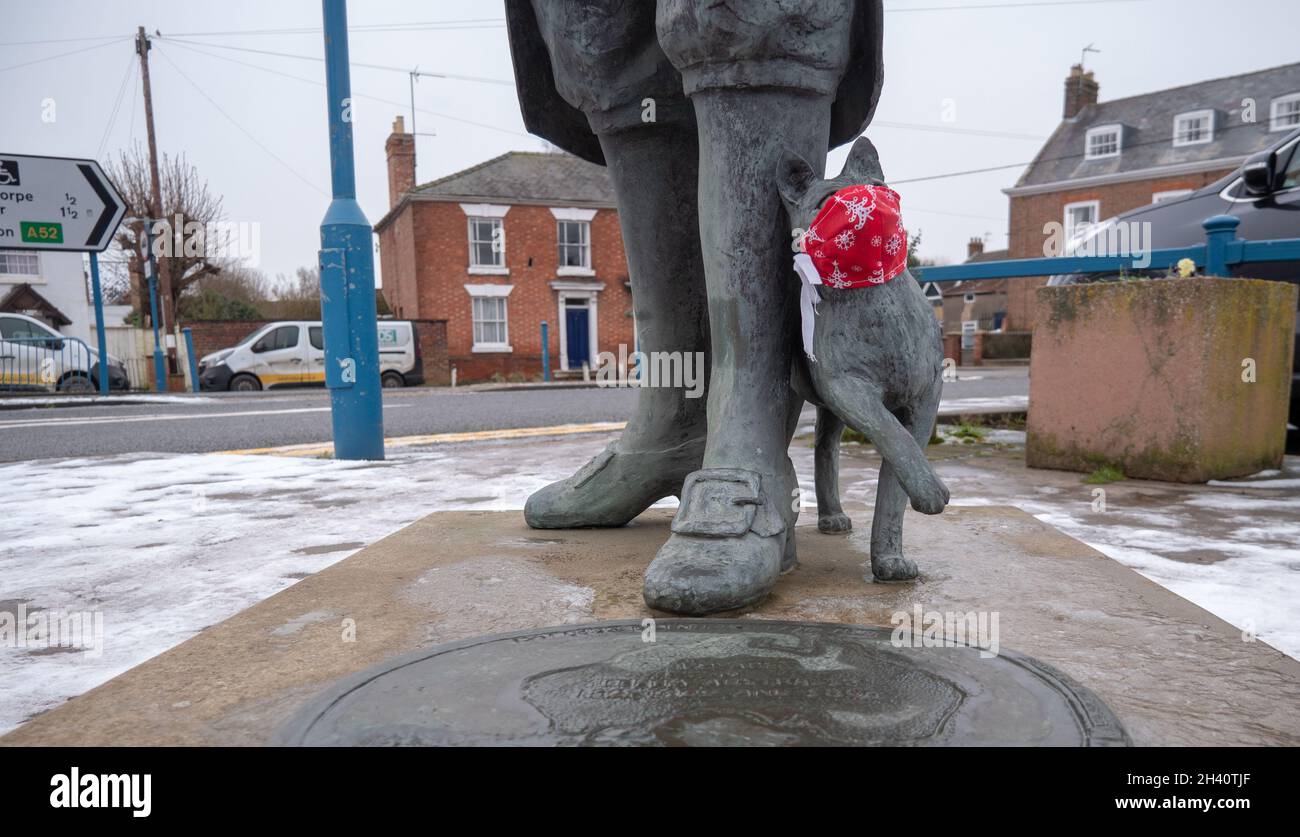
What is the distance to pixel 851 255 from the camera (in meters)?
1.49

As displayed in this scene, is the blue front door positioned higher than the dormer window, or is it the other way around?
the dormer window

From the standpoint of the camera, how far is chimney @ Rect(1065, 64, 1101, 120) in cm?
2836

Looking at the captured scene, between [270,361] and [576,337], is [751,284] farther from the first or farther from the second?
[576,337]

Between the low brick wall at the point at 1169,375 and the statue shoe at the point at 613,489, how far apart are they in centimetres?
267

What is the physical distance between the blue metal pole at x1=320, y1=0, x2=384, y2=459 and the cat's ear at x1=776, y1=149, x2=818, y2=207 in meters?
3.07

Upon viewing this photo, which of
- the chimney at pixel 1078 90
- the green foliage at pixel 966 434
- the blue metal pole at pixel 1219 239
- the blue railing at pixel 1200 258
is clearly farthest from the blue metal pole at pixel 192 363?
the chimney at pixel 1078 90

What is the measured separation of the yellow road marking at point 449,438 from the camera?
196 inches

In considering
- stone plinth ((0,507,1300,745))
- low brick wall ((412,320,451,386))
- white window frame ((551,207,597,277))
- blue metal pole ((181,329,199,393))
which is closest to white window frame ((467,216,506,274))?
white window frame ((551,207,597,277))

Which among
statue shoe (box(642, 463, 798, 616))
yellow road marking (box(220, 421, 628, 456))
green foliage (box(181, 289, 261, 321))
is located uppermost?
green foliage (box(181, 289, 261, 321))

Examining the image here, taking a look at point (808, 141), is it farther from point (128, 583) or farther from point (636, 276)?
point (128, 583)

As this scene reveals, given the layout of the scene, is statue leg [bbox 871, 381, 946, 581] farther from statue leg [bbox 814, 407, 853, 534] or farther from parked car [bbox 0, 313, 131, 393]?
parked car [bbox 0, 313, 131, 393]

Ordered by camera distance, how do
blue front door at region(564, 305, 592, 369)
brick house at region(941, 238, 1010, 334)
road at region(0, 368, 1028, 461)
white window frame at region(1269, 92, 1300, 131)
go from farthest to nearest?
1. brick house at region(941, 238, 1010, 334)
2. blue front door at region(564, 305, 592, 369)
3. white window frame at region(1269, 92, 1300, 131)
4. road at region(0, 368, 1028, 461)
